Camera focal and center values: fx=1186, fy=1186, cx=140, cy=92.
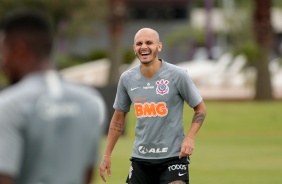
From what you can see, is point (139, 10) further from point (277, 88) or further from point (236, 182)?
point (236, 182)

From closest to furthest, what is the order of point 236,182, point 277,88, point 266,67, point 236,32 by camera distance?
1. point 236,182
2. point 266,67
3. point 277,88
4. point 236,32

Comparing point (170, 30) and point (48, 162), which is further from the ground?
point (170, 30)

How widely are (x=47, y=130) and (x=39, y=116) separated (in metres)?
0.08

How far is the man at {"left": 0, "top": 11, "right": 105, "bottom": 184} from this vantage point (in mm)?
5562

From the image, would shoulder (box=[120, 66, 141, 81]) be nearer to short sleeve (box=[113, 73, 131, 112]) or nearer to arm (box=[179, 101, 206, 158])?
short sleeve (box=[113, 73, 131, 112])

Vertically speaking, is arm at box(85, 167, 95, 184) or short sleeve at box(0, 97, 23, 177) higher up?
short sleeve at box(0, 97, 23, 177)

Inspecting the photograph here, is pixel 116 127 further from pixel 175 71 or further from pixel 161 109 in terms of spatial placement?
pixel 175 71

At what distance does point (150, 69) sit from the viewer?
34.8 feet

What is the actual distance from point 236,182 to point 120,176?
2267 millimetres

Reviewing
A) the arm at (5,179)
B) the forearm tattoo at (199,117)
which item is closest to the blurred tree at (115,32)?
the forearm tattoo at (199,117)

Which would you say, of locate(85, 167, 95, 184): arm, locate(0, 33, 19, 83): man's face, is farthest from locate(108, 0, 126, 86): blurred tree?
locate(0, 33, 19, 83): man's face

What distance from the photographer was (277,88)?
5869cm

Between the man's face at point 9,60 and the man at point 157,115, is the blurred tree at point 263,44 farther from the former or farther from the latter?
the man's face at point 9,60

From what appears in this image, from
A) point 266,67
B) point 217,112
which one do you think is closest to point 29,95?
point 217,112
